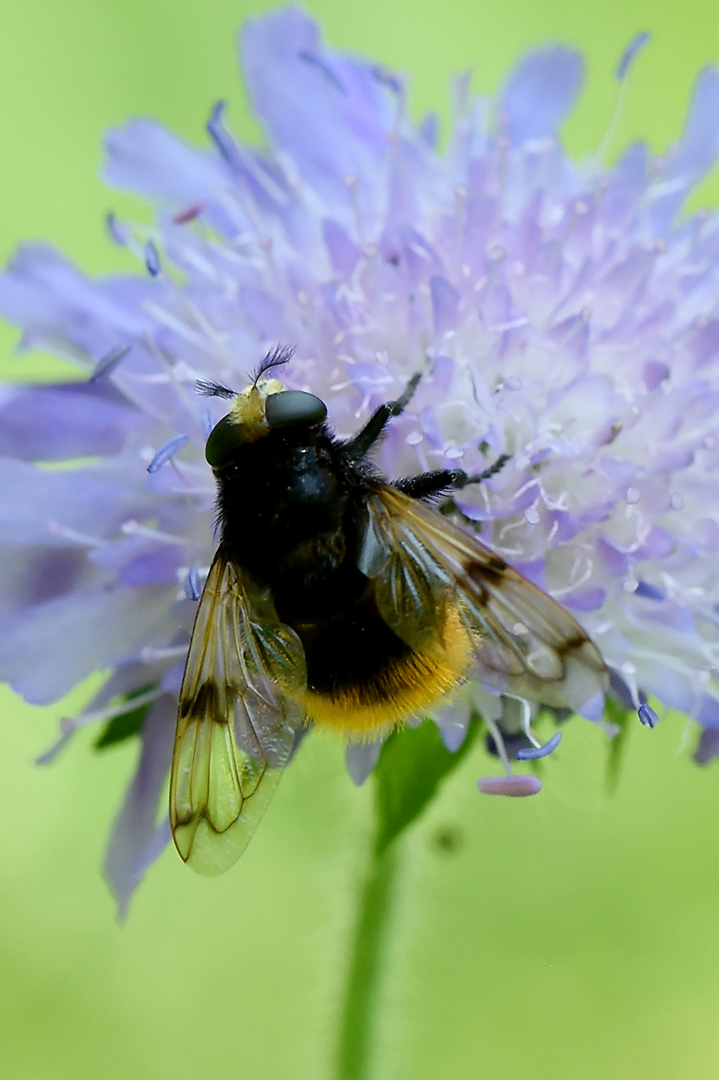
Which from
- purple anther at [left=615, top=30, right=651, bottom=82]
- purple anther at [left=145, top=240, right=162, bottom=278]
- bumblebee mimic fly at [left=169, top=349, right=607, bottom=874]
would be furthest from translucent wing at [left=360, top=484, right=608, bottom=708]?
purple anther at [left=615, top=30, right=651, bottom=82]

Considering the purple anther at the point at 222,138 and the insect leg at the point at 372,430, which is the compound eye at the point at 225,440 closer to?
the insect leg at the point at 372,430

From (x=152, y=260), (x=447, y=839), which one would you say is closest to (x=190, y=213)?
(x=152, y=260)

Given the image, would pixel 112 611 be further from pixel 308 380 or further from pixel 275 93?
pixel 275 93

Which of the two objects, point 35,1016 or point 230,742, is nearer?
point 230,742

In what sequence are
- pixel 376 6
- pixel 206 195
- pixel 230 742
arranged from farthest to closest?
pixel 376 6 < pixel 206 195 < pixel 230 742

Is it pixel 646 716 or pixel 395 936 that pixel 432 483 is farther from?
pixel 395 936

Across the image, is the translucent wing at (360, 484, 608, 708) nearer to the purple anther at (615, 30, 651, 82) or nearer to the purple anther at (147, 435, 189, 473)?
the purple anther at (147, 435, 189, 473)

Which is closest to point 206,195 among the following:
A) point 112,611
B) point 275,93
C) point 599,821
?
point 275,93
